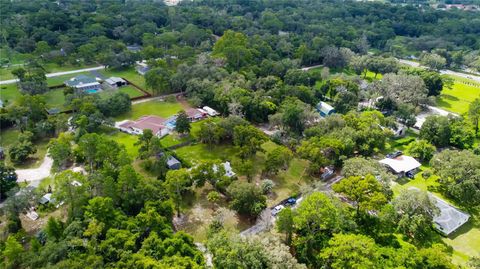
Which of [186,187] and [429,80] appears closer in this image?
[186,187]

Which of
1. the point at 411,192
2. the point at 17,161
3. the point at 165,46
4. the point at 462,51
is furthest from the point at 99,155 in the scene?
the point at 462,51

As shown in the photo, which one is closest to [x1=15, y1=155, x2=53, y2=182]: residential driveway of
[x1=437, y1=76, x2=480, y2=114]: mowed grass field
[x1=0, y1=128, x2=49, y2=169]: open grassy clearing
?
[x1=0, y1=128, x2=49, y2=169]: open grassy clearing

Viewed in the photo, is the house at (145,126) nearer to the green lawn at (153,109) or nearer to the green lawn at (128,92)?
the green lawn at (153,109)

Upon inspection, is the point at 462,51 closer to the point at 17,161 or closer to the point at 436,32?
the point at 436,32

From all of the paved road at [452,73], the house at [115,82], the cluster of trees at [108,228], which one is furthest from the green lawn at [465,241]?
the paved road at [452,73]

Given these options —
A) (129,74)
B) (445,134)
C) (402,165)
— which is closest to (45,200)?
(402,165)

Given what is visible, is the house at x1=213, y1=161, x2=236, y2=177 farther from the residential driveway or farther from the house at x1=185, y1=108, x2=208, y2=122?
the residential driveway

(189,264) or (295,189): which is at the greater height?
(189,264)
